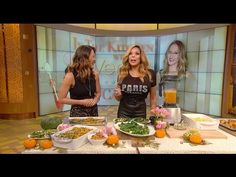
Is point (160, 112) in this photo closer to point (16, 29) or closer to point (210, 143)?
point (210, 143)

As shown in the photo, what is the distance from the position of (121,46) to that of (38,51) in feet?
9.98

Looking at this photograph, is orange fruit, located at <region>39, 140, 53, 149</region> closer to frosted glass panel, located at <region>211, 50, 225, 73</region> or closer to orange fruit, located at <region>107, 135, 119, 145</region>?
orange fruit, located at <region>107, 135, 119, 145</region>

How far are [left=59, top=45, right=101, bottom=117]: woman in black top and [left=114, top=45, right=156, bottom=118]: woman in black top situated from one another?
0.34 m

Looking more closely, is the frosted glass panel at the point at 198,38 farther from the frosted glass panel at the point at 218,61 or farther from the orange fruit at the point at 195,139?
the orange fruit at the point at 195,139

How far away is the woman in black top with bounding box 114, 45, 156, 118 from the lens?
2230 millimetres

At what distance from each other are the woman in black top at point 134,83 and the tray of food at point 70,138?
29.9 inches

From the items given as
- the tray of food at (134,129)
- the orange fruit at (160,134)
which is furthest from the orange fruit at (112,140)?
the orange fruit at (160,134)

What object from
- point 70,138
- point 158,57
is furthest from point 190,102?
point 70,138

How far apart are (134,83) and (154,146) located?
35.4 inches

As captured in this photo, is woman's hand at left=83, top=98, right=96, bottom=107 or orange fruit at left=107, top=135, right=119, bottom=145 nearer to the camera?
orange fruit at left=107, top=135, right=119, bottom=145

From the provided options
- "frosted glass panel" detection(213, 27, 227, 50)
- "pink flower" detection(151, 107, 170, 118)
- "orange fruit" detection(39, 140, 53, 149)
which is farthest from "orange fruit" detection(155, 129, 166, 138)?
"frosted glass panel" detection(213, 27, 227, 50)

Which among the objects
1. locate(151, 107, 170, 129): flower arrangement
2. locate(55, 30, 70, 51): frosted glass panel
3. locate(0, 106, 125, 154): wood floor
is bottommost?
locate(0, 106, 125, 154): wood floor
